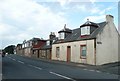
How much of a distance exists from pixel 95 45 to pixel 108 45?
3002 mm

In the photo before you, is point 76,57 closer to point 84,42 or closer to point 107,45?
point 84,42

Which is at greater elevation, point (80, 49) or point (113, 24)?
point (113, 24)

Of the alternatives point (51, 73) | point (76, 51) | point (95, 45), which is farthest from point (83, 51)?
point (51, 73)

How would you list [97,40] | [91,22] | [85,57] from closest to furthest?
1. [97,40]
2. [85,57]
3. [91,22]

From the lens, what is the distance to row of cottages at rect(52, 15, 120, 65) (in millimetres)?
32875

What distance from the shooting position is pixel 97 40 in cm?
3272

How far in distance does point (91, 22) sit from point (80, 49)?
16.4ft

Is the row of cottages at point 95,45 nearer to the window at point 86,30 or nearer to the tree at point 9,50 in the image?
the window at point 86,30

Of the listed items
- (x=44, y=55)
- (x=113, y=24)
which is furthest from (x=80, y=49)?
(x=44, y=55)

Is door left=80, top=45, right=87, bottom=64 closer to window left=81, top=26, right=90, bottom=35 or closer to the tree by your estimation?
window left=81, top=26, right=90, bottom=35

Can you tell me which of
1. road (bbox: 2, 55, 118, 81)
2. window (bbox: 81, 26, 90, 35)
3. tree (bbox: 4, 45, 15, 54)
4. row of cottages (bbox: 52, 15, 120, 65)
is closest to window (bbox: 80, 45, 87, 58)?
row of cottages (bbox: 52, 15, 120, 65)

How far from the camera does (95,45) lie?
1286 inches

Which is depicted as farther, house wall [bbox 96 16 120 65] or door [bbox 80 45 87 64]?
door [bbox 80 45 87 64]

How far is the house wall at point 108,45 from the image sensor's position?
32906 mm
